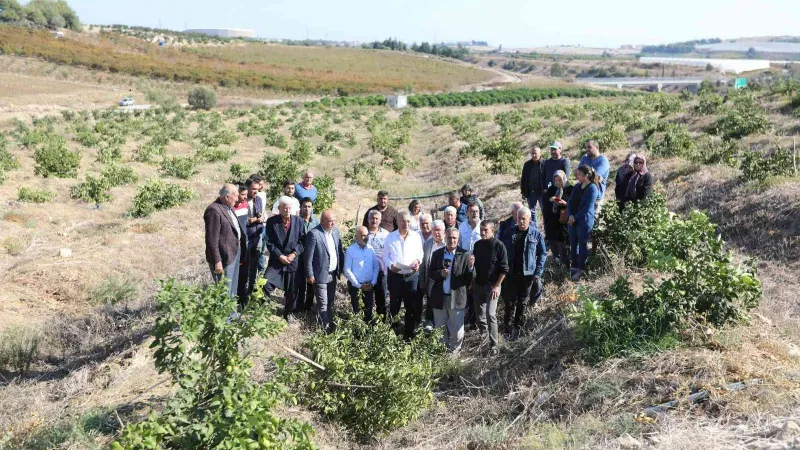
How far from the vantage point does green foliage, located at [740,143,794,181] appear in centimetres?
1036

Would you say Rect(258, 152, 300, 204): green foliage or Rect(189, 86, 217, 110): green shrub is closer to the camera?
Rect(258, 152, 300, 204): green foliage

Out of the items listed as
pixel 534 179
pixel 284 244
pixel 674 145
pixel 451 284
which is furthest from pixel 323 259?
pixel 674 145

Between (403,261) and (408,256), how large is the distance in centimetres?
7

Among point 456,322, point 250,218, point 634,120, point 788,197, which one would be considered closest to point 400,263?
point 456,322

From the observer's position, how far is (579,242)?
7730mm

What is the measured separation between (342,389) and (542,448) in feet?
6.13

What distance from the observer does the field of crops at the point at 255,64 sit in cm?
6706

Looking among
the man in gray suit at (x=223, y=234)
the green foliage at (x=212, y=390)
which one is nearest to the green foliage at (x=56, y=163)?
the man in gray suit at (x=223, y=234)

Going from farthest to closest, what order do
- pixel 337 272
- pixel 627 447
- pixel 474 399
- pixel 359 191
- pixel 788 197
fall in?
pixel 359 191 → pixel 788 197 → pixel 337 272 → pixel 474 399 → pixel 627 447

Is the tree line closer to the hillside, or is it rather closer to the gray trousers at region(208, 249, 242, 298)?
the hillside

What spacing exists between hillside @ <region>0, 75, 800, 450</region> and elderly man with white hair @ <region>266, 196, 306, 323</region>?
2.08 feet

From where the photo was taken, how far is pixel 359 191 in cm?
1641

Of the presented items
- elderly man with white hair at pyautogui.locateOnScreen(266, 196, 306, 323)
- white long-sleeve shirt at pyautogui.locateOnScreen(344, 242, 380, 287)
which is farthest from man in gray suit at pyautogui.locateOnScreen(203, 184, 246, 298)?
white long-sleeve shirt at pyautogui.locateOnScreen(344, 242, 380, 287)

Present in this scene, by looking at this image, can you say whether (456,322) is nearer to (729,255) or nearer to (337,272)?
(337,272)
